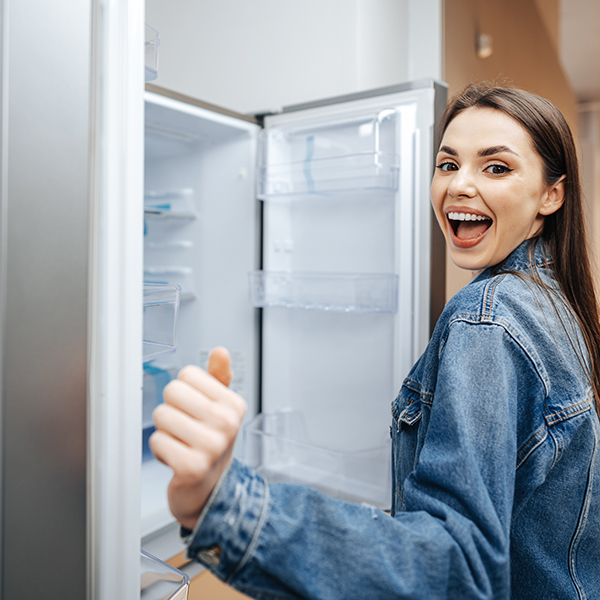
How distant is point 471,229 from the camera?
83cm

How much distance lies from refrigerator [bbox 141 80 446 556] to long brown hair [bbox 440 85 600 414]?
1.58 ft

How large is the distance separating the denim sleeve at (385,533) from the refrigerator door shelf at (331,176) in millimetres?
874

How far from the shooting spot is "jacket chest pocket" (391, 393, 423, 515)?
2.29ft

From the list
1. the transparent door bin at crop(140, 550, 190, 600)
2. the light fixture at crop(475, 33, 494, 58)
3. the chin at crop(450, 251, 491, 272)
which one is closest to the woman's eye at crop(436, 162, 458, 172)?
the chin at crop(450, 251, 491, 272)

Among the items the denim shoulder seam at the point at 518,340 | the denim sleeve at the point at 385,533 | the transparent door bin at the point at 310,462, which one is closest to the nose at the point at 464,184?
the denim shoulder seam at the point at 518,340

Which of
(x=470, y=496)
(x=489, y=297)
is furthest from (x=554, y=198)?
(x=470, y=496)

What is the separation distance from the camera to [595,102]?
5277 mm

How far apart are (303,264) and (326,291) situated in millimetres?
149

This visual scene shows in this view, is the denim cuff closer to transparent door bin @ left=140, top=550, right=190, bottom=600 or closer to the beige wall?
transparent door bin @ left=140, top=550, right=190, bottom=600

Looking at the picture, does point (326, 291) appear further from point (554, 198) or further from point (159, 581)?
point (159, 581)

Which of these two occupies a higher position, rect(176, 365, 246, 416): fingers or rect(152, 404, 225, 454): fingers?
rect(176, 365, 246, 416): fingers

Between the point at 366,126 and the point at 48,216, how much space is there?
3.13 feet

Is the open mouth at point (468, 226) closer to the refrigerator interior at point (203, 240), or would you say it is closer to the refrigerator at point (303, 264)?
the refrigerator at point (303, 264)

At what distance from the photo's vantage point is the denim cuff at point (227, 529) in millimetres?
422
